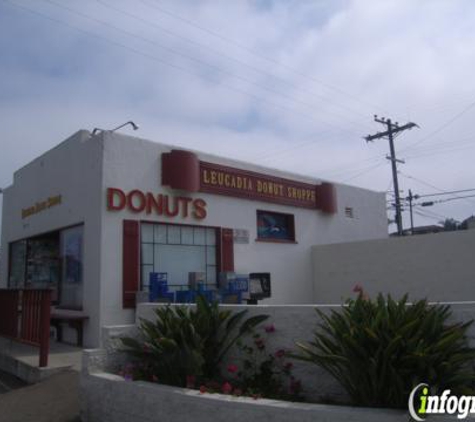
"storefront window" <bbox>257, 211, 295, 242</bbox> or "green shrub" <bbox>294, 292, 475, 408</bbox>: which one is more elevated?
"storefront window" <bbox>257, 211, 295, 242</bbox>

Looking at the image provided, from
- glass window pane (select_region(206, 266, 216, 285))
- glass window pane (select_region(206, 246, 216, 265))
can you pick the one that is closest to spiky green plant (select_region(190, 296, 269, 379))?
glass window pane (select_region(206, 266, 216, 285))

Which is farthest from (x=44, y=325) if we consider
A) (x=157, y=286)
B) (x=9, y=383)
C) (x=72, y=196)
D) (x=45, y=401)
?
(x=72, y=196)

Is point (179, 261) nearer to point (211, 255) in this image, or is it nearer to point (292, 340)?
point (211, 255)

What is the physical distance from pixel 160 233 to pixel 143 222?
628mm

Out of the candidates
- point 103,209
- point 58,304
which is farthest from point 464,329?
point 58,304

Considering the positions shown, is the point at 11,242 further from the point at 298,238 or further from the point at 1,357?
the point at 298,238

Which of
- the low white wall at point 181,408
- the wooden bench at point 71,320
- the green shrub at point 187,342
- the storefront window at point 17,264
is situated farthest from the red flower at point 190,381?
the storefront window at point 17,264

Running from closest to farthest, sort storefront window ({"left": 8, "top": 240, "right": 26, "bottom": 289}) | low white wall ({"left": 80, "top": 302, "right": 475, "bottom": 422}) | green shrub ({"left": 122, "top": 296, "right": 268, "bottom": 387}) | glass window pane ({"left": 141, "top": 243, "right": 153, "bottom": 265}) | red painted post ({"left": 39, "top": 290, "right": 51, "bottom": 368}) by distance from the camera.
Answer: low white wall ({"left": 80, "top": 302, "right": 475, "bottom": 422}) < green shrub ({"left": 122, "top": 296, "right": 268, "bottom": 387}) < red painted post ({"left": 39, "top": 290, "right": 51, "bottom": 368}) < glass window pane ({"left": 141, "top": 243, "right": 153, "bottom": 265}) < storefront window ({"left": 8, "top": 240, "right": 26, "bottom": 289})

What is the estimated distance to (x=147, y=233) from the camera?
45.1ft

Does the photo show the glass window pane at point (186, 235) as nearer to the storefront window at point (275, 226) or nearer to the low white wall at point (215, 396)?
the storefront window at point (275, 226)

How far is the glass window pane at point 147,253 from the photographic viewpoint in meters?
13.5

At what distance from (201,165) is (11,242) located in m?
8.10

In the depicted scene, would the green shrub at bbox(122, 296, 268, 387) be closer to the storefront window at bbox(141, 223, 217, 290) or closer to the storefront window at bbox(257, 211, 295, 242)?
the storefront window at bbox(141, 223, 217, 290)

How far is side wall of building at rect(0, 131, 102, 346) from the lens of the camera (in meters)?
12.7
